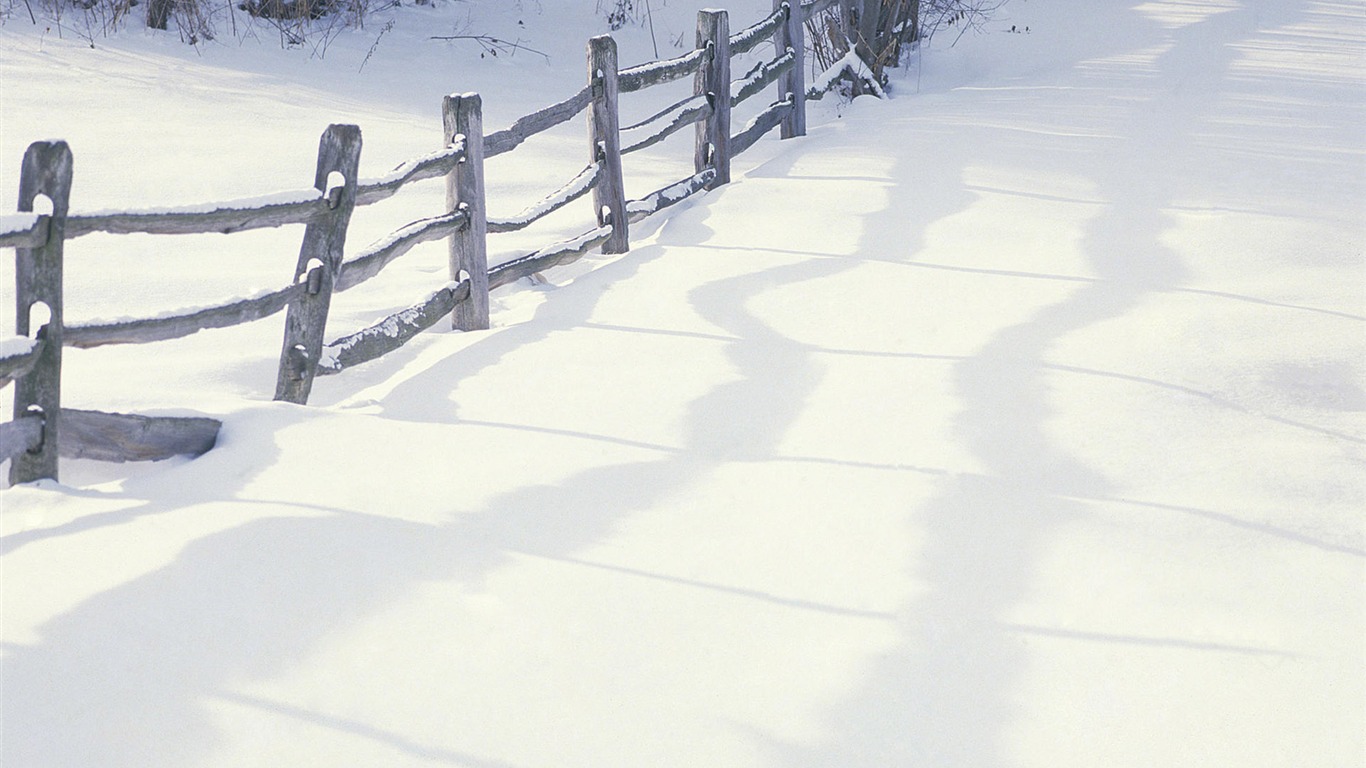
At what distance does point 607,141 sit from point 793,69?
3.44 metres

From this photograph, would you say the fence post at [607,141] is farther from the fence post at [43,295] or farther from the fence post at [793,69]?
the fence post at [43,295]

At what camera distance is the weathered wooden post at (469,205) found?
5367mm

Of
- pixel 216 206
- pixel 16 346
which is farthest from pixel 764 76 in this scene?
pixel 16 346

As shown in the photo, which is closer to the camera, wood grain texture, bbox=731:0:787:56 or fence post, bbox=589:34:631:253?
fence post, bbox=589:34:631:253

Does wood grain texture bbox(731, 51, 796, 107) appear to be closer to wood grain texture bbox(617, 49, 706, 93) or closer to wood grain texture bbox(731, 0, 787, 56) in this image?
wood grain texture bbox(731, 0, 787, 56)

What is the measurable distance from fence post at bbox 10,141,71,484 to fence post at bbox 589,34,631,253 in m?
3.58

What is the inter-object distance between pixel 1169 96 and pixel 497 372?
8003mm

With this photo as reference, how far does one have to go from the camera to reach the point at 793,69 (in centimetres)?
961

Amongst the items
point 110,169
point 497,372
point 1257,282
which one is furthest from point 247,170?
point 1257,282

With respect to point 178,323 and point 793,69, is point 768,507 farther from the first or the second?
point 793,69

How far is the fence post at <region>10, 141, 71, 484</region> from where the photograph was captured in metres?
3.29

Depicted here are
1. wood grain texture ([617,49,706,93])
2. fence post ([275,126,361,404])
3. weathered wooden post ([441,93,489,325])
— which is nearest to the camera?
fence post ([275,126,361,404])

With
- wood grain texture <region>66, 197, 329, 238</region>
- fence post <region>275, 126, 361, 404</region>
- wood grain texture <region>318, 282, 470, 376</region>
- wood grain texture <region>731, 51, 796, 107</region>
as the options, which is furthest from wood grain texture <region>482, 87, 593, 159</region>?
wood grain texture <region>731, 51, 796, 107</region>

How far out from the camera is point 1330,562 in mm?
3037
